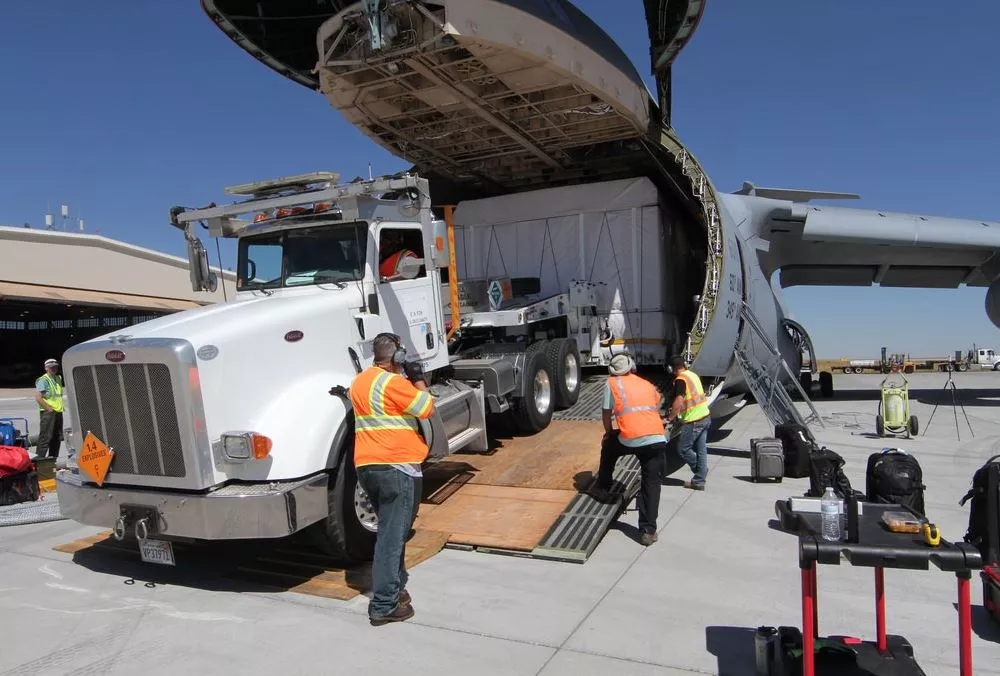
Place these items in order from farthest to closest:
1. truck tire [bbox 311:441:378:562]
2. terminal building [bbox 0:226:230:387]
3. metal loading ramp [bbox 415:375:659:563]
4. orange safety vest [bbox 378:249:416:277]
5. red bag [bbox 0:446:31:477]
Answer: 1. terminal building [bbox 0:226:230:387]
2. red bag [bbox 0:446:31:477]
3. orange safety vest [bbox 378:249:416:277]
4. metal loading ramp [bbox 415:375:659:563]
5. truck tire [bbox 311:441:378:562]

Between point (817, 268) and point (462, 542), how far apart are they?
1393 centimetres

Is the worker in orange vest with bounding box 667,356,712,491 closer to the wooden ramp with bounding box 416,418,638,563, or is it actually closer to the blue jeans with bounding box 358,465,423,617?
the wooden ramp with bounding box 416,418,638,563

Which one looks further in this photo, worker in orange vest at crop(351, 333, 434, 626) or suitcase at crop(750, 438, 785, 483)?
suitcase at crop(750, 438, 785, 483)

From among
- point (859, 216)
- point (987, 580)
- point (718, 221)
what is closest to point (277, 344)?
point (987, 580)

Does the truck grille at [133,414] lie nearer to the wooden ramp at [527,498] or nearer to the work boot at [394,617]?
the work boot at [394,617]

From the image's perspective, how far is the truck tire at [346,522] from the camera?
5051 mm

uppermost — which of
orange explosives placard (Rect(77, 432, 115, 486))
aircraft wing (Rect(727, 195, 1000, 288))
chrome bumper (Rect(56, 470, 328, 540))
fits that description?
aircraft wing (Rect(727, 195, 1000, 288))

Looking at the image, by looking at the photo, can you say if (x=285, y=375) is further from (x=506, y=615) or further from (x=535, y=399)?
(x=535, y=399)

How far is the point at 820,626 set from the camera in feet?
14.0

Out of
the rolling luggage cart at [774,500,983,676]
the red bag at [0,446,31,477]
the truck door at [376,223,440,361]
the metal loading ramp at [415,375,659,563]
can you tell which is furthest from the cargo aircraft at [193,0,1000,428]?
the red bag at [0,446,31,477]

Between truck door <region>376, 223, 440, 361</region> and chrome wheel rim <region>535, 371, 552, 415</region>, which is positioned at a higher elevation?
truck door <region>376, 223, 440, 361</region>

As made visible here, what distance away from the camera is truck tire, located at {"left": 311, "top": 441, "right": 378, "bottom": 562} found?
16.6ft

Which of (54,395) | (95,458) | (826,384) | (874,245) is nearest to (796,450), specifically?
(95,458)

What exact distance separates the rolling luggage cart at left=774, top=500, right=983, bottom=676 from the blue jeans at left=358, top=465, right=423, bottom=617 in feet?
7.60
